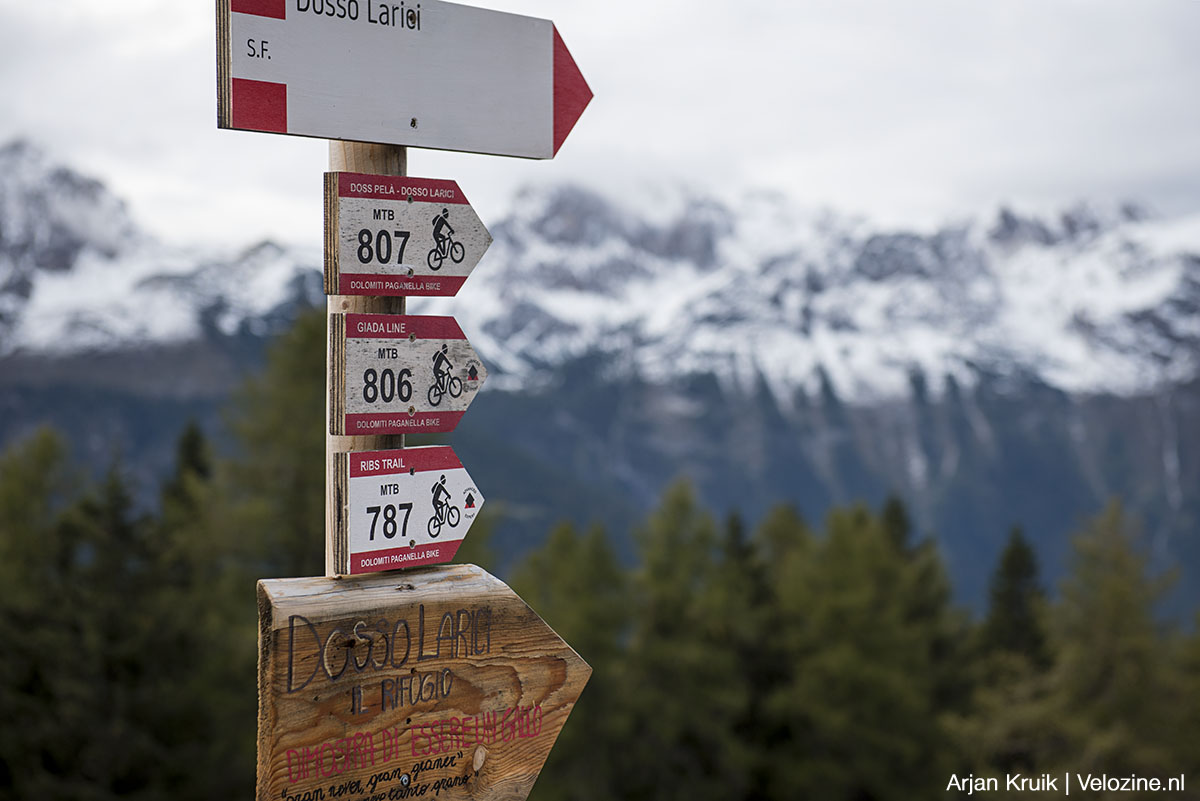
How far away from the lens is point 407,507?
130 inches

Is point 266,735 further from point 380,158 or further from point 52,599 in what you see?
point 52,599

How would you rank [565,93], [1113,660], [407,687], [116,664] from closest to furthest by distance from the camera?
1. [407,687]
2. [565,93]
3. [116,664]
4. [1113,660]

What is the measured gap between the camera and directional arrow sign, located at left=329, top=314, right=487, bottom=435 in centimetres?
Result: 319

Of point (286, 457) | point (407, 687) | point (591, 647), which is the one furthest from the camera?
point (591, 647)

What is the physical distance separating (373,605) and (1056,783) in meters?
25.2

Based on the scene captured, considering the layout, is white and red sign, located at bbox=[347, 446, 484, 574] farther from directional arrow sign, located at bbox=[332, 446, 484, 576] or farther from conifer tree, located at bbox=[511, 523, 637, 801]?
conifer tree, located at bbox=[511, 523, 637, 801]

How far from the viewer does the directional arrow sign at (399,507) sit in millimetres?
3201

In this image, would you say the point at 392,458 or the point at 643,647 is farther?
the point at 643,647

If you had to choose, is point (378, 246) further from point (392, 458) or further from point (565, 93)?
point (565, 93)

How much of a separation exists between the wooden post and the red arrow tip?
0.60m

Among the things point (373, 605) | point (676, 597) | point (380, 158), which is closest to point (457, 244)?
point (380, 158)

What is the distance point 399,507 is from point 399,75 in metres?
1.36

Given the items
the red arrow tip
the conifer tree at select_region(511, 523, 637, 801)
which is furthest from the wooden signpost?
the conifer tree at select_region(511, 523, 637, 801)

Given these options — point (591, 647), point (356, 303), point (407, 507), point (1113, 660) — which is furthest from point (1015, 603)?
point (356, 303)
